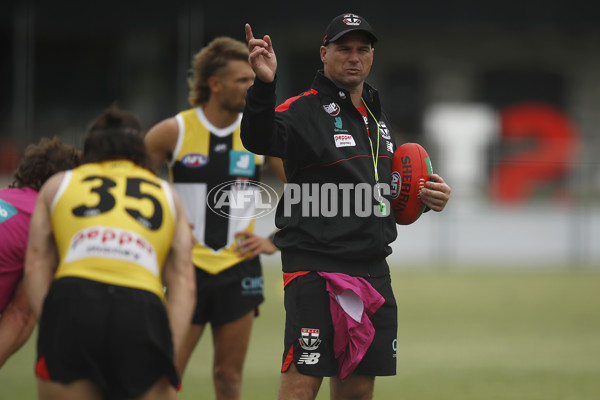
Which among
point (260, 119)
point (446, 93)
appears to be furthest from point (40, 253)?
point (446, 93)

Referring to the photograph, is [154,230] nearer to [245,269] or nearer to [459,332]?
[245,269]

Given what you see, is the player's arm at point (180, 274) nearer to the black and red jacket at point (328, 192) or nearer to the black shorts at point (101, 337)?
the black shorts at point (101, 337)

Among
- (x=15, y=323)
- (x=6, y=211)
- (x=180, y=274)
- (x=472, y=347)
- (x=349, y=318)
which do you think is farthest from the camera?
(x=472, y=347)

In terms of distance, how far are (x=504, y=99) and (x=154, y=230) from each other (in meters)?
25.2

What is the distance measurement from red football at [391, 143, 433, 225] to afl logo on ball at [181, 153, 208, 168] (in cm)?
155

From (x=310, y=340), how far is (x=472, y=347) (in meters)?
5.32

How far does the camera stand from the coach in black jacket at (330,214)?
4441mm

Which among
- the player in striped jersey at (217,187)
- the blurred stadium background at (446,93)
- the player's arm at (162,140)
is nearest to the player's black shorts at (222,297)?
the player in striped jersey at (217,187)

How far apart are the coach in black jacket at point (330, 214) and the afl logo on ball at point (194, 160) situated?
138cm

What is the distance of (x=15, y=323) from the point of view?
543cm

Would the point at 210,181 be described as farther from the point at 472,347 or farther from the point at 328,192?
the point at 472,347

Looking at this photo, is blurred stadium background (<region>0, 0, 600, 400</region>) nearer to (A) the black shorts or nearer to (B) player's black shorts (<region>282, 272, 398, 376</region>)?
(B) player's black shorts (<region>282, 272, 398, 376</region>)

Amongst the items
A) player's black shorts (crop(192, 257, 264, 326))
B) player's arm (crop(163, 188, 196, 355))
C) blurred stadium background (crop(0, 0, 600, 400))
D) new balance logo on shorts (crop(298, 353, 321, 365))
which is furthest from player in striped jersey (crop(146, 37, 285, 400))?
blurred stadium background (crop(0, 0, 600, 400))

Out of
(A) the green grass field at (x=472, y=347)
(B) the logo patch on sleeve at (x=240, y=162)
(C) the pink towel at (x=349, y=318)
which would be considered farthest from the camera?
(A) the green grass field at (x=472, y=347)
